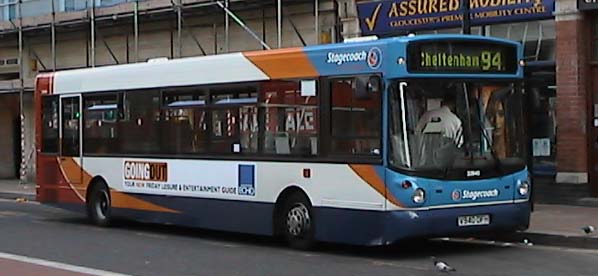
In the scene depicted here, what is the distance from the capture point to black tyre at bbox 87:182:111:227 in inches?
720

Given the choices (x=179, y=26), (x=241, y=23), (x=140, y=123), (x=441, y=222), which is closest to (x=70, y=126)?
(x=140, y=123)

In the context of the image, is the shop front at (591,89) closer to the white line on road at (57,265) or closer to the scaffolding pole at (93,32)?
the white line on road at (57,265)

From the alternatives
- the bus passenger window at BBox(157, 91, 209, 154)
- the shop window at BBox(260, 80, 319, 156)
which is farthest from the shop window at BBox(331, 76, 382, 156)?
the bus passenger window at BBox(157, 91, 209, 154)

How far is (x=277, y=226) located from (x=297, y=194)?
2.08 ft

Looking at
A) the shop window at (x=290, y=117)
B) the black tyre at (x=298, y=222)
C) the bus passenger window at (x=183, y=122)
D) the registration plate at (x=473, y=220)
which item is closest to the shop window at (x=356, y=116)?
the shop window at (x=290, y=117)

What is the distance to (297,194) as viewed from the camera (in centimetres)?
1409

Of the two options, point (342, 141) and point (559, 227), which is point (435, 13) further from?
point (342, 141)

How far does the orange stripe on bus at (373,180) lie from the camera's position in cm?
1258

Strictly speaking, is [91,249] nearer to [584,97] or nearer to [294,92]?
[294,92]

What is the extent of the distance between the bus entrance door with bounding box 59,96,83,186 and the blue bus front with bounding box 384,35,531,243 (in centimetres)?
816

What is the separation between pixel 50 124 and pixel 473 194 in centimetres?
992

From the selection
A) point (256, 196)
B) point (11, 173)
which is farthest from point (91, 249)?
point (11, 173)

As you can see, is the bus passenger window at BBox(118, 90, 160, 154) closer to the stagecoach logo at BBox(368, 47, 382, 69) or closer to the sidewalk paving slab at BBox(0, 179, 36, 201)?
the stagecoach logo at BBox(368, 47, 382, 69)

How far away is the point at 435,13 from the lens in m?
21.2
